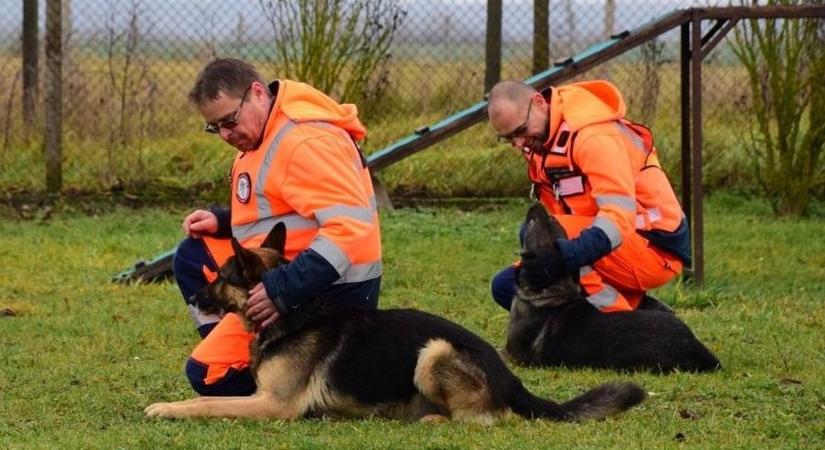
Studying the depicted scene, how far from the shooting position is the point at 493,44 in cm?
1376

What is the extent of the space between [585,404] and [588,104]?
209 cm

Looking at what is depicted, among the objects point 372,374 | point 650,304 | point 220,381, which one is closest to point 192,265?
point 220,381

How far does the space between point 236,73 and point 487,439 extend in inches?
70.7

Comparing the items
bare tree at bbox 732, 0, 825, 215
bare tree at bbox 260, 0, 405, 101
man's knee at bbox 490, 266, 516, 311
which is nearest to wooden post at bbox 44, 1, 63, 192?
bare tree at bbox 260, 0, 405, 101

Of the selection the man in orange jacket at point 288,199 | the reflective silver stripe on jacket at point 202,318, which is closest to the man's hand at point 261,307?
the man in orange jacket at point 288,199

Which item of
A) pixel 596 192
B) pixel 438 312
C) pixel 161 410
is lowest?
pixel 438 312

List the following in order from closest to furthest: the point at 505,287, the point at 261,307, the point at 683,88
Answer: the point at 261,307 → the point at 505,287 → the point at 683,88

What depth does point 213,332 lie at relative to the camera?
20.1 ft

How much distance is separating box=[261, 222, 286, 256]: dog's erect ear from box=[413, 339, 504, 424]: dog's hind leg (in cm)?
74

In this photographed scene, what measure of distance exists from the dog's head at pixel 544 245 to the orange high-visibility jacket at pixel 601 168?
24 cm

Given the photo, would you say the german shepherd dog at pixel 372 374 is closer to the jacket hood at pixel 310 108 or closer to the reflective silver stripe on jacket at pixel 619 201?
Result: the jacket hood at pixel 310 108

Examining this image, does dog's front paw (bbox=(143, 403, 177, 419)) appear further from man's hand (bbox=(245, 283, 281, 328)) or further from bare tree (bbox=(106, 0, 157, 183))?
bare tree (bbox=(106, 0, 157, 183))

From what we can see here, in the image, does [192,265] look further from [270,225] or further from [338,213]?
[338,213]

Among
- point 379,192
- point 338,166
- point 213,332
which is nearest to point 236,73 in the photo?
point 338,166
